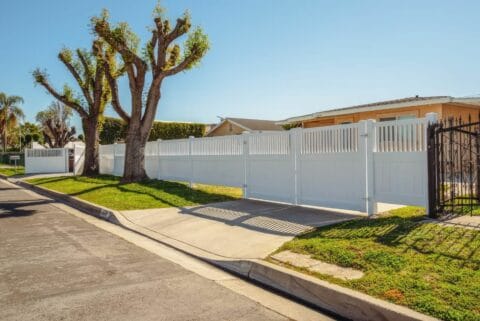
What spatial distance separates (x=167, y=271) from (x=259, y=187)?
19.5 ft

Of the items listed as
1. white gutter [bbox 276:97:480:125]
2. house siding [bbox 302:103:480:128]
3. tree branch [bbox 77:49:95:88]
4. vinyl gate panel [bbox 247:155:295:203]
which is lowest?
vinyl gate panel [bbox 247:155:295:203]

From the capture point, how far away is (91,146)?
23344mm

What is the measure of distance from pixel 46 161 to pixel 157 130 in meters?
9.36

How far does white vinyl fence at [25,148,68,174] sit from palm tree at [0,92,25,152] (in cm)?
3614

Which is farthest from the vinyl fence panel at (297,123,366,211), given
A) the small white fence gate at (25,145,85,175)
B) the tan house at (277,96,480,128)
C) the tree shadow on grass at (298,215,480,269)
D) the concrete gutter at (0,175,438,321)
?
the small white fence gate at (25,145,85,175)

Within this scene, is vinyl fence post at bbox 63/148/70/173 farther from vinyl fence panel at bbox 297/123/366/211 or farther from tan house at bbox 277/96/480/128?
vinyl fence panel at bbox 297/123/366/211

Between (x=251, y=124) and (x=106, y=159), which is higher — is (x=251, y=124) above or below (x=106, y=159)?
above

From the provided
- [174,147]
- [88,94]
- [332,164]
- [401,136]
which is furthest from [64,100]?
[401,136]

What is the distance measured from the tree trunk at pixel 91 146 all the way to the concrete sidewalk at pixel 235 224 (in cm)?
1423

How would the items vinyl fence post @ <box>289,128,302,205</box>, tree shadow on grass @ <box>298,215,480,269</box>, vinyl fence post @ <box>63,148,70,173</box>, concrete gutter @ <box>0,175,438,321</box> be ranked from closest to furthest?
concrete gutter @ <box>0,175,438,321</box> < tree shadow on grass @ <box>298,215,480,269</box> < vinyl fence post @ <box>289,128,302,205</box> < vinyl fence post @ <box>63,148,70,173</box>

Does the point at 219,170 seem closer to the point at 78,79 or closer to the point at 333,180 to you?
the point at 333,180

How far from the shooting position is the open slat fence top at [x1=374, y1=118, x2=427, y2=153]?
7.55 meters

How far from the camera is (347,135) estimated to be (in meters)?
8.78

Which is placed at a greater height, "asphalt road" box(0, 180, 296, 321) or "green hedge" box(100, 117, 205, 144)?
"green hedge" box(100, 117, 205, 144)
